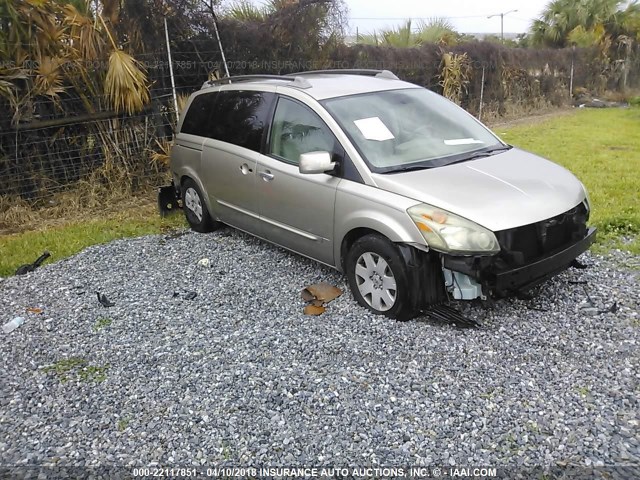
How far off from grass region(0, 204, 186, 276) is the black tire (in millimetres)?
3321

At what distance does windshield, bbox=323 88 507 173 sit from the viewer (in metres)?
4.32

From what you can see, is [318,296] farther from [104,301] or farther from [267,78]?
[267,78]

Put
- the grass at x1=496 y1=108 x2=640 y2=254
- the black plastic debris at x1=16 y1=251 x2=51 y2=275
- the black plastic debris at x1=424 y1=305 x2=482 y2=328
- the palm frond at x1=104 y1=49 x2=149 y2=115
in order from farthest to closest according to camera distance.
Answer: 1. the palm frond at x1=104 y1=49 x2=149 y2=115
2. the grass at x1=496 y1=108 x2=640 y2=254
3. the black plastic debris at x1=16 y1=251 x2=51 y2=275
4. the black plastic debris at x1=424 y1=305 x2=482 y2=328

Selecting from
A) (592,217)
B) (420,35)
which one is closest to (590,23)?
(420,35)

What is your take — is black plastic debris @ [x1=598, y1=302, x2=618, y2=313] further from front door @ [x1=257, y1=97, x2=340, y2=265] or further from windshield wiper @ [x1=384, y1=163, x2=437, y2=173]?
front door @ [x1=257, y1=97, x2=340, y2=265]

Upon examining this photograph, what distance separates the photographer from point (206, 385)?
3406mm

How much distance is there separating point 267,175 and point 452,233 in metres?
1.96

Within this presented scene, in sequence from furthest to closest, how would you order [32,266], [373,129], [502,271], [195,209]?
[195,209]
[32,266]
[373,129]
[502,271]

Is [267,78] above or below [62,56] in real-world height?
below

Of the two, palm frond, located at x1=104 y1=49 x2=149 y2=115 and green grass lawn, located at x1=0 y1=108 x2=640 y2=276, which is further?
palm frond, located at x1=104 y1=49 x2=149 y2=115

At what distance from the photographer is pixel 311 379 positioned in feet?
11.1

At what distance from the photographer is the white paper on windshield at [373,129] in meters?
4.41

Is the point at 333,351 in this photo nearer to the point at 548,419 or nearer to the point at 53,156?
the point at 548,419

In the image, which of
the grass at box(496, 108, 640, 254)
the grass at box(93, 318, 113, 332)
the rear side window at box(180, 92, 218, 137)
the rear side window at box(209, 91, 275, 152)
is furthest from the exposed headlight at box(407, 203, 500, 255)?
the rear side window at box(180, 92, 218, 137)
